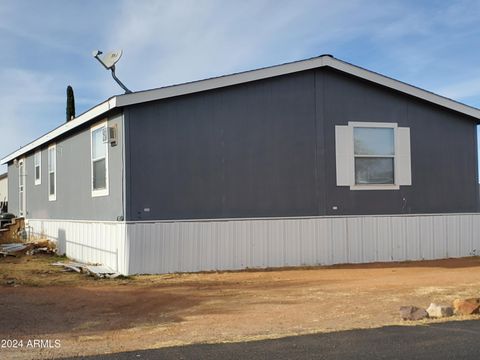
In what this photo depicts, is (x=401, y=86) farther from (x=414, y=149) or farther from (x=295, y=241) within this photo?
(x=295, y=241)

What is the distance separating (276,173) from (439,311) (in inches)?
239

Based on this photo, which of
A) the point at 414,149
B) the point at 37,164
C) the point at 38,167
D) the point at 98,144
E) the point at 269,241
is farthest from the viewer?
the point at 37,164

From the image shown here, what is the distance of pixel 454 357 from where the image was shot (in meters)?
5.74

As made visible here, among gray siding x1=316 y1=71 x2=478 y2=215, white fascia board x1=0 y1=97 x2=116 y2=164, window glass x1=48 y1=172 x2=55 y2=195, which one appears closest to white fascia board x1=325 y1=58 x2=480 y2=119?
gray siding x1=316 y1=71 x2=478 y2=215

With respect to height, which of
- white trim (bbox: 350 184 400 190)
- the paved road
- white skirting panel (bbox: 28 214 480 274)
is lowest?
the paved road

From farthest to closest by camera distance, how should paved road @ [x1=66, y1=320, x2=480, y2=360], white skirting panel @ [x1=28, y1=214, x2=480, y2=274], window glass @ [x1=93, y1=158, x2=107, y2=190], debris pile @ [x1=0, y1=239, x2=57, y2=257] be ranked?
debris pile @ [x1=0, y1=239, x2=57, y2=257], window glass @ [x1=93, y1=158, x2=107, y2=190], white skirting panel @ [x1=28, y1=214, x2=480, y2=274], paved road @ [x1=66, y1=320, x2=480, y2=360]

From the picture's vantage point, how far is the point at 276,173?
13102 mm

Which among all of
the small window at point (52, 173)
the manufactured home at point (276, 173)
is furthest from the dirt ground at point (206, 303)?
the small window at point (52, 173)

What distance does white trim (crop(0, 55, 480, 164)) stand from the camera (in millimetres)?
11906

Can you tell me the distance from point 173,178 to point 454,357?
7.60 m

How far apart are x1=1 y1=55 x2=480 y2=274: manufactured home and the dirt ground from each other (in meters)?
0.73

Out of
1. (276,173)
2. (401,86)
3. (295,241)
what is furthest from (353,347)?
(401,86)

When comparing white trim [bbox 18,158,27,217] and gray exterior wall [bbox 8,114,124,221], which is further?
white trim [bbox 18,158,27,217]

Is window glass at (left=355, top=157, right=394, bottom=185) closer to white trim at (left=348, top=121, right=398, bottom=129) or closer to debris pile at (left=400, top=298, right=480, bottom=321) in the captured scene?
white trim at (left=348, top=121, right=398, bottom=129)
